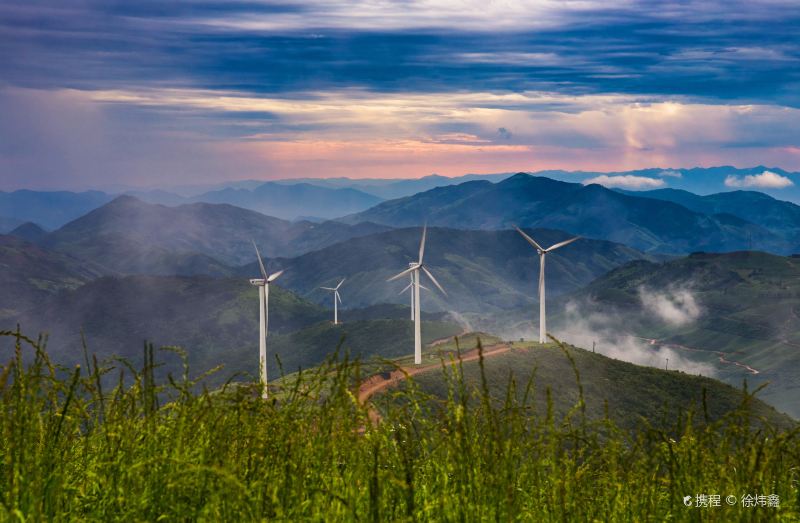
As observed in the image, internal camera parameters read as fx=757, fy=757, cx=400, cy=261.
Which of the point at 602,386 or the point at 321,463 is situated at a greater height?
the point at 321,463

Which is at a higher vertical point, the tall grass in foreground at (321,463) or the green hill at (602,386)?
the tall grass in foreground at (321,463)

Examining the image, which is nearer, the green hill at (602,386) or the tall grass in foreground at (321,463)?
the tall grass in foreground at (321,463)

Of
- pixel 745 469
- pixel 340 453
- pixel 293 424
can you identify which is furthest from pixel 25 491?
pixel 745 469

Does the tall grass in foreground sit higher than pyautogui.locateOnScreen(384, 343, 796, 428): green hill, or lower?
higher

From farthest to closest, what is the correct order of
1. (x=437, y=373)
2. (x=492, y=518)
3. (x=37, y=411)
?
1. (x=437, y=373)
2. (x=37, y=411)
3. (x=492, y=518)

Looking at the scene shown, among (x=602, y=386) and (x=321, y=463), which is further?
(x=602, y=386)

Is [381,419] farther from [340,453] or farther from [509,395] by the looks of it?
[509,395]

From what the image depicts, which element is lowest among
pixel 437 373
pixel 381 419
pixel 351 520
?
pixel 437 373

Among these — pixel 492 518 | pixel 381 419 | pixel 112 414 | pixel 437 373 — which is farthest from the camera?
pixel 437 373
